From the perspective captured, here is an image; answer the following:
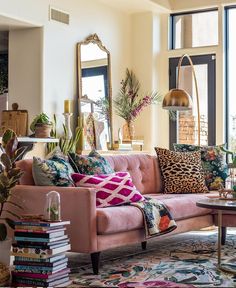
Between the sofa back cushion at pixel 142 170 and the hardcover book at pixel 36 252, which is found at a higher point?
the sofa back cushion at pixel 142 170

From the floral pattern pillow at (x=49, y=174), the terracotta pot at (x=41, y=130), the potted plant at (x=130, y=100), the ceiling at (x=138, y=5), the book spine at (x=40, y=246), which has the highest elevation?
the ceiling at (x=138, y=5)

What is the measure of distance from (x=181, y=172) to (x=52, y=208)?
216 cm

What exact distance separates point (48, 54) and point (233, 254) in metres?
3.45

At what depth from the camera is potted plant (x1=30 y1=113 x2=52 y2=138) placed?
6.11m

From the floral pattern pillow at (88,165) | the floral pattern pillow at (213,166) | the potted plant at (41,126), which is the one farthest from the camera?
the potted plant at (41,126)

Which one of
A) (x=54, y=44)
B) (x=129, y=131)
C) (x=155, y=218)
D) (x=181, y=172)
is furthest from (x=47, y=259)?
(x=129, y=131)

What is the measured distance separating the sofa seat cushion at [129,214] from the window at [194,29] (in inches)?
149

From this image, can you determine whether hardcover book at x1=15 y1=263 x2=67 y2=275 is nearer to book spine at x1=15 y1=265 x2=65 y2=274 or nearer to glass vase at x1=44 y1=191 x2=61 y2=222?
book spine at x1=15 y1=265 x2=65 y2=274

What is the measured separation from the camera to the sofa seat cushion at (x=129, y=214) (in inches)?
146

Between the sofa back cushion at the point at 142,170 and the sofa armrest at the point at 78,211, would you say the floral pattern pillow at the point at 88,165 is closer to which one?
the sofa armrest at the point at 78,211

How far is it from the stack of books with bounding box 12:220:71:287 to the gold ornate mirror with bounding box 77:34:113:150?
346cm

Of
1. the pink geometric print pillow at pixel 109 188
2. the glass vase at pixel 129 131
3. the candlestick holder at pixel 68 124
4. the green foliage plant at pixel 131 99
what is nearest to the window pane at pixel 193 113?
the green foliage plant at pixel 131 99

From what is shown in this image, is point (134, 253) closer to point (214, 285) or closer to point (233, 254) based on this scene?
point (233, 254)

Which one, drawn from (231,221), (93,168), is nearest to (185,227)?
(231,221)
